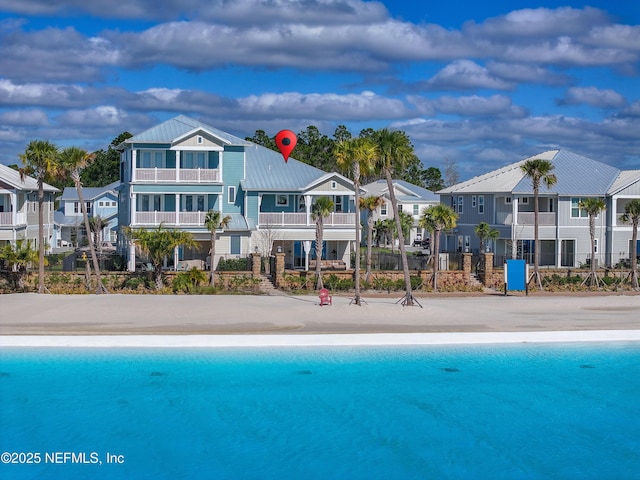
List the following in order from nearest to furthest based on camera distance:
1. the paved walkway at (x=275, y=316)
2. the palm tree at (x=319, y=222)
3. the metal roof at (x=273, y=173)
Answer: the paved walkway at (x=275, y=316) < the palm tree at (x=319, y=222) < the metal roof at (x=273, y=173)

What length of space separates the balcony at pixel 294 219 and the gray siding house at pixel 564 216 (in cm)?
1057

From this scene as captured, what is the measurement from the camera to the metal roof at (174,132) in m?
50.9

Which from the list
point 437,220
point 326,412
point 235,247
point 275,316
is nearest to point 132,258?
point 235,247

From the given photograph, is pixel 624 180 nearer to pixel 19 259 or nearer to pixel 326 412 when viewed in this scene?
pixel 19 259

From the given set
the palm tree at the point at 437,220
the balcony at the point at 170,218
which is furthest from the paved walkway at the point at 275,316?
the balcony at the point at 170,218

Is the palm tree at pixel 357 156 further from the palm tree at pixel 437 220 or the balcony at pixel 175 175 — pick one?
the balcony at pixel 175 175

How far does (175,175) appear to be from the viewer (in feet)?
168

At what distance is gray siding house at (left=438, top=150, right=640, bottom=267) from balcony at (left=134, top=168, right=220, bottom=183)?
19.1 m

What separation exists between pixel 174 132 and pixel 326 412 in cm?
3247

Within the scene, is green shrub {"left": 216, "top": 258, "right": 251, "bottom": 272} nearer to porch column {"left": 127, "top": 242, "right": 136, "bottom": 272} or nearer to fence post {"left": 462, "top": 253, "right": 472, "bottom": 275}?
porch column {"left": 127, "top": 242, "right": 136, "bottom": 272}

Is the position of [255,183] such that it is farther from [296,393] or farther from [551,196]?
[296,393]

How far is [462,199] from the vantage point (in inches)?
2408

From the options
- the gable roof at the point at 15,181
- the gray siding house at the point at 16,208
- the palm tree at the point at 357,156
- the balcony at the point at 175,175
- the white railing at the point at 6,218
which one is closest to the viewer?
the palm tree at the point at 357,156

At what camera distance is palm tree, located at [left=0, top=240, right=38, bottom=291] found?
41291mm
